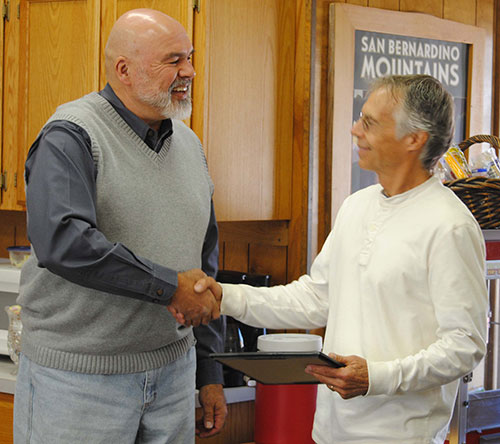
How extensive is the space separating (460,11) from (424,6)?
0.18 metres

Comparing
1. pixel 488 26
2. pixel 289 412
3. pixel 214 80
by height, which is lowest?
pixel 289 412

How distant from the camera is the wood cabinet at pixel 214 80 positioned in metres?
2.36

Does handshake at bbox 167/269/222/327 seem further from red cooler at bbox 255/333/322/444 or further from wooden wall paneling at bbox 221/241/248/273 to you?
wooden wall paneling at bbox 221/241/248/273

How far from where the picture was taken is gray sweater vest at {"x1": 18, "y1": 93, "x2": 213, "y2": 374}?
1.59 meters

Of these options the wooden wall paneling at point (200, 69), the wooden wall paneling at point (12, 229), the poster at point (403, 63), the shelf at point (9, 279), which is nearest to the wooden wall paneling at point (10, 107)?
the shelf at point (9, 279)

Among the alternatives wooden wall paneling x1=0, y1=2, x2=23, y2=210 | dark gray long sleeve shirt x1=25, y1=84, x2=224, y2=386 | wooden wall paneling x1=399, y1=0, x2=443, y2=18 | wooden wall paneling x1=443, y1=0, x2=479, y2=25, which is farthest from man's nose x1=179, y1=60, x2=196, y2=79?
wooden wall paneling x1=443, y1=0, x2=479, y2=25

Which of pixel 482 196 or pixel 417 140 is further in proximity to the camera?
pixel 482 196

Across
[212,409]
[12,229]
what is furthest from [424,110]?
[12,229]

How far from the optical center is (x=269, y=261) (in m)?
2.67

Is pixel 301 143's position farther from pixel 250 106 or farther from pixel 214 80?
pixel 214 80

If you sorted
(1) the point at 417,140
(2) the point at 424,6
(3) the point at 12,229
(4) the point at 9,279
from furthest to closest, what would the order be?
(3) the point at 12,229
(2) the point at 424,6
(4) the point at 9,279
(1) the point at 417,140

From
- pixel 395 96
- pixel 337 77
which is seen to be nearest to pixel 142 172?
pixel 395 96

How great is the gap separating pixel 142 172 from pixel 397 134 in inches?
22.3

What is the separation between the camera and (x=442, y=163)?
238 centimetres
